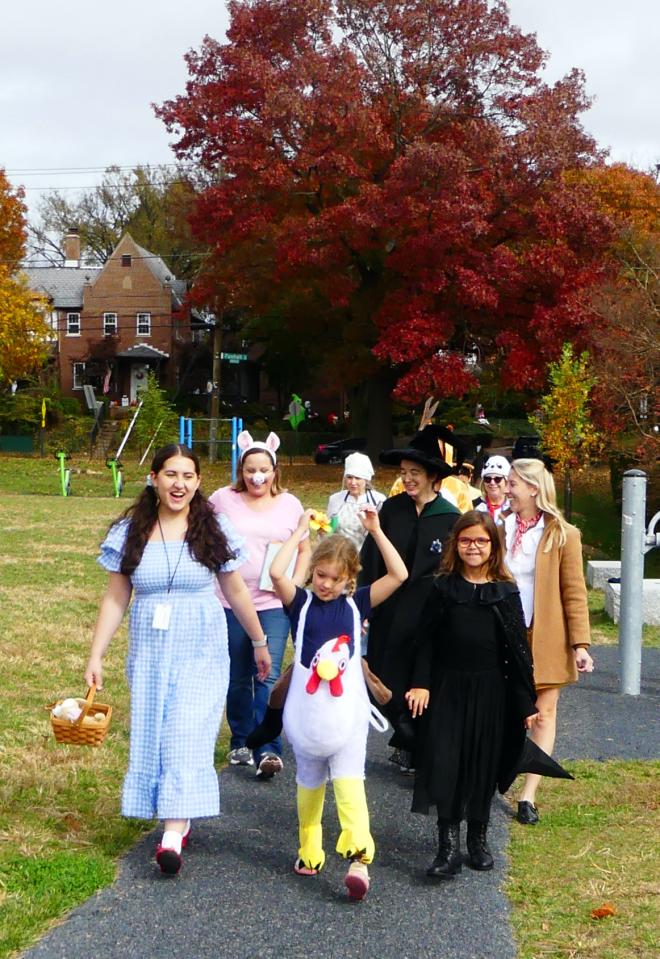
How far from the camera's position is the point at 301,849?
196 inches

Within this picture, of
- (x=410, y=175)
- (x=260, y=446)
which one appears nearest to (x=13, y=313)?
(x=410, y=175)

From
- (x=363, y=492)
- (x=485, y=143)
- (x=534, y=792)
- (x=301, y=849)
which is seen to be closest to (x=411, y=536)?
(x=363, y=492)

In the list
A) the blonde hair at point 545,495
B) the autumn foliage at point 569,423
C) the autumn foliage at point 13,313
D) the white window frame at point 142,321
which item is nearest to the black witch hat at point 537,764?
the blonde hair at point 545,495

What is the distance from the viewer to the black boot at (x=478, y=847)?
513 centimetres

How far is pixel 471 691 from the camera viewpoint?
5133mm

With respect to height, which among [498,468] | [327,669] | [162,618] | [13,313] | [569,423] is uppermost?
[13,313]

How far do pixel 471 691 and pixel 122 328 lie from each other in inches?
2274

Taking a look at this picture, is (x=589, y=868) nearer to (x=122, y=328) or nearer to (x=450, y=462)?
(x=450, y=462)

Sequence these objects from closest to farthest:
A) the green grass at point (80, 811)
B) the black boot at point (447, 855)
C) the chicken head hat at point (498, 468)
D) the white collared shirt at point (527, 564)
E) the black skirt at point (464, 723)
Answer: the green grass at point (80, 811) < the black boot at point (447, 855) < the black skirt at point (464, 723) < the white collared shirt at point (527, 564) < the chicken head hat at point (498, 468)

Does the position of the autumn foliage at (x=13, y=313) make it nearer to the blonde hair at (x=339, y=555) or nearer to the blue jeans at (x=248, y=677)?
the blue jeans at (x=248, y=677)

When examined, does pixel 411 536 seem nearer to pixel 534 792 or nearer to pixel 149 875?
pixel 534 792

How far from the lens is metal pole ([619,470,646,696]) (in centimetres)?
902

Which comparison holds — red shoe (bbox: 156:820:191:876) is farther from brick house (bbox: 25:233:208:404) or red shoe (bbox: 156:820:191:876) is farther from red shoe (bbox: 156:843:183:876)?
brick house (bbox: 25:233:208:404)

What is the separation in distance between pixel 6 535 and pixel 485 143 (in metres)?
18.3
